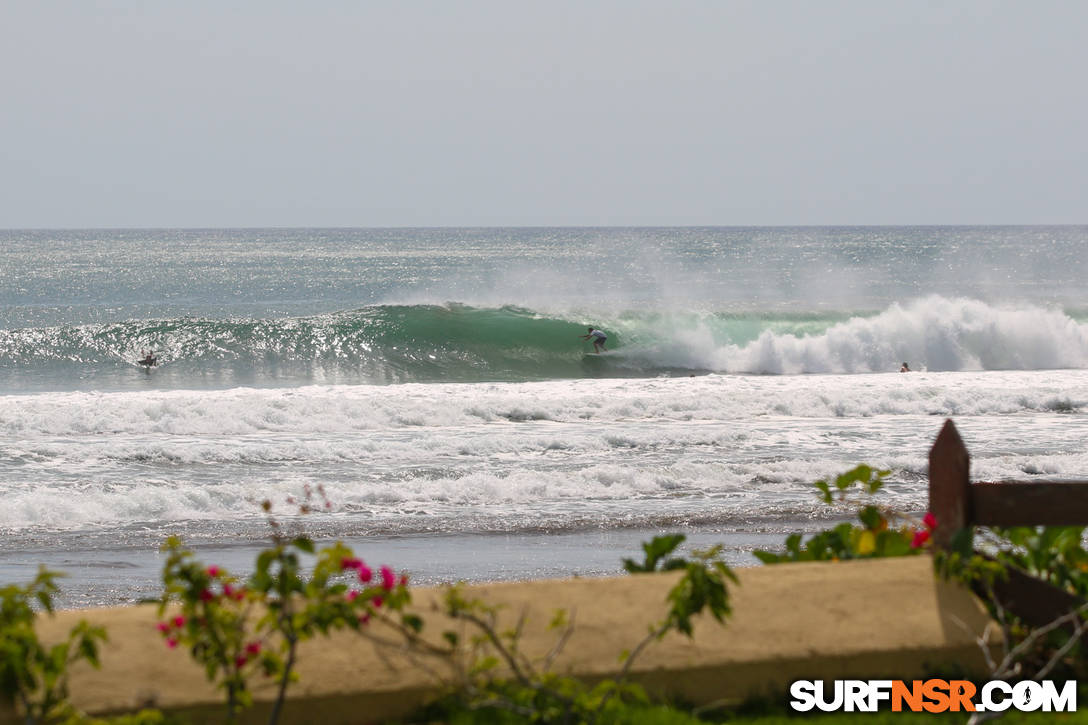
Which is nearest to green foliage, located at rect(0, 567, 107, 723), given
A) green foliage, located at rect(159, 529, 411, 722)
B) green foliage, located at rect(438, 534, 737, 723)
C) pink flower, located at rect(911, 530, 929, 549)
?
green foliage, located at rect(159, 529, 411, 722)

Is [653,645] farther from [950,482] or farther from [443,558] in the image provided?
[443,558]

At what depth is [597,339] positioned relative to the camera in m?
32.8

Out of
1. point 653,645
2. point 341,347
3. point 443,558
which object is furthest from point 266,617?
point 341,347

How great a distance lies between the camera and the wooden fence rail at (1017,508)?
15.0 ft

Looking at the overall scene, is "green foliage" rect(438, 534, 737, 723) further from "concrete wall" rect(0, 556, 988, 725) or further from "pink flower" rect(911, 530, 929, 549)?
"pink flower" rect(911, 530, 929, 549)

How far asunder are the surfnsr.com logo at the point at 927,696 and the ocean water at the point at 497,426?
203cm

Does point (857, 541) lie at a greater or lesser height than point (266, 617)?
greater

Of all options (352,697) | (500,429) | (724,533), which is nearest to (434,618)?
(352,697)

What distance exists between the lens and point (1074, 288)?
241ft

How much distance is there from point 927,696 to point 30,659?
3110 mm

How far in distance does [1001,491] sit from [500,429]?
1306 cm

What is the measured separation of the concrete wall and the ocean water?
748 mm

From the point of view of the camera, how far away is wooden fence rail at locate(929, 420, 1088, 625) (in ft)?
15.0

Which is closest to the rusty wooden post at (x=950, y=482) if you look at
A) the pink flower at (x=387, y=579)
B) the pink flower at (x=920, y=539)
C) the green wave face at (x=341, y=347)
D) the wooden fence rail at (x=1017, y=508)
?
the wooden fence rail at (x=1017, y=508)
